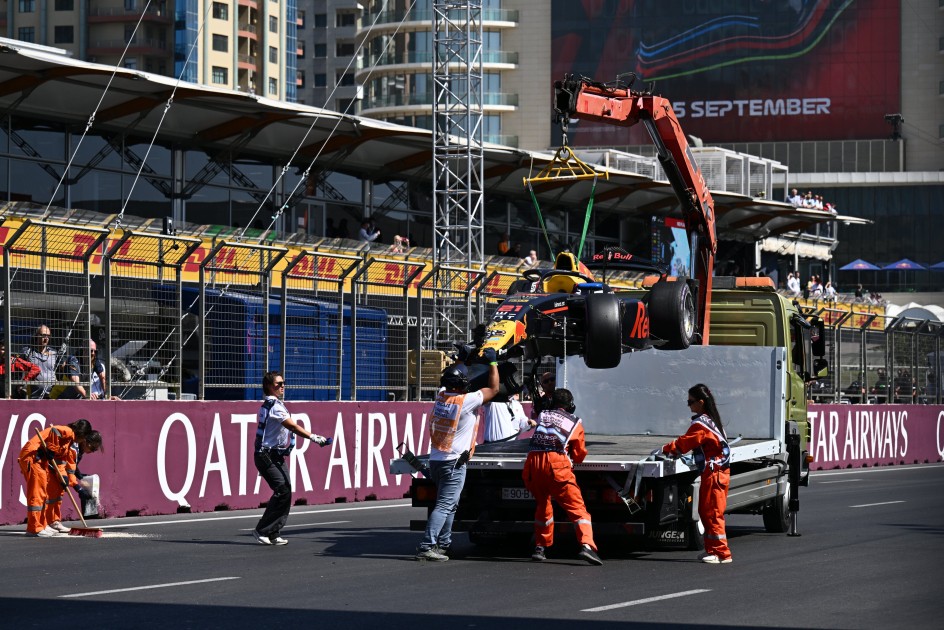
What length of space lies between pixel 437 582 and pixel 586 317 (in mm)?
3697

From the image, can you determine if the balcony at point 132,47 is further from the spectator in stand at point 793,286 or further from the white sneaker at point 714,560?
the white sneaker at point 714,560

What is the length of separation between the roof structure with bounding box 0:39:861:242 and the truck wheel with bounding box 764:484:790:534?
18.5 meters

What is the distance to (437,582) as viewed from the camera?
11.7 meters

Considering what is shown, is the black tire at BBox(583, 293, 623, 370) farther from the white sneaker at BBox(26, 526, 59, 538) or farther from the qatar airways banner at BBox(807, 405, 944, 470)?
the qatar airways banner at BBox(807, 405, 944, 470)

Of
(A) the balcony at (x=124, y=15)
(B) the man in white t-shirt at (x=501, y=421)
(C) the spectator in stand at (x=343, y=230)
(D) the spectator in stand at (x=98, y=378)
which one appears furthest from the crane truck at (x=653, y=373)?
(A) the balcony at (x=124, y=15)

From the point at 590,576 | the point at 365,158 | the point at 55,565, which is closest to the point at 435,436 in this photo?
the point at 590,576

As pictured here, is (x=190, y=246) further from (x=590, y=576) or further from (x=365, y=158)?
(x=365, y=158)

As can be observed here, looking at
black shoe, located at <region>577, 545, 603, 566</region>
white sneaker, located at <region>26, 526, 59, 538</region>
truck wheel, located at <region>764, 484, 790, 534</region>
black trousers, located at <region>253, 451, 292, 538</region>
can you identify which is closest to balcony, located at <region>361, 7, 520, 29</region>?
truck wheel, located at <region>764, 484, 790, 534</region>

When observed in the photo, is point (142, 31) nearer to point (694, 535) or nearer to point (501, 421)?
point (501, 421)

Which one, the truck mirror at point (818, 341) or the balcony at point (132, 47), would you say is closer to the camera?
the truck mirror at point (818, 341)

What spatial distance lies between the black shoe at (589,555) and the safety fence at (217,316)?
2102 millimetres

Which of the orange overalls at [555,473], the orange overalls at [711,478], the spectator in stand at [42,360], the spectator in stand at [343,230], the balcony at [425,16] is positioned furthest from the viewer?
the balcony at [425,16]

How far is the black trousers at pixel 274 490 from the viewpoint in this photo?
47.4 feet

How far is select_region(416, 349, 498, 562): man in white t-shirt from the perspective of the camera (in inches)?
513
